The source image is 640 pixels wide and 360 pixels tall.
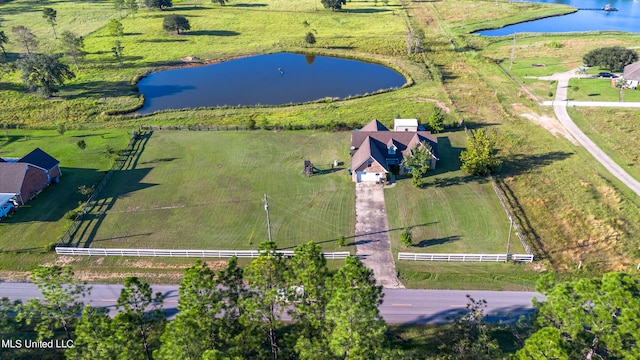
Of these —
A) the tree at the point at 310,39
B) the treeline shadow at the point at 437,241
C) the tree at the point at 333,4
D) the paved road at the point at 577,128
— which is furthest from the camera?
the tree at the point at 333,4

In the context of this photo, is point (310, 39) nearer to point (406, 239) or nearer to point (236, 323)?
point (406, 239)

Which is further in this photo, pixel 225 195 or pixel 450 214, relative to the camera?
pixel 225 195

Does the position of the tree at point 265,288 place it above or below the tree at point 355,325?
above

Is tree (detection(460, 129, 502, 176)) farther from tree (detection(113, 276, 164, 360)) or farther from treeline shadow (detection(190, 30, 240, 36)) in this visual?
treeline shadow (detection(190, 30, 240, 36))

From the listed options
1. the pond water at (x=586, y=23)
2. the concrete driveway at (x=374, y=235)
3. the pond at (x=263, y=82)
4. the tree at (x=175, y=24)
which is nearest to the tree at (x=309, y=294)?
the concrete driveway at (x=374, y=235)

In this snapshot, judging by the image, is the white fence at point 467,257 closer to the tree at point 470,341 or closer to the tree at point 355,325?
the tree at point 470,341

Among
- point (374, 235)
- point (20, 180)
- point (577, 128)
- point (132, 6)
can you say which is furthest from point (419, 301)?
point (132, 6)

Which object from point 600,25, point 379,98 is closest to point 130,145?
point 379,98

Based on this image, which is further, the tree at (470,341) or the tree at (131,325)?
the tree at (470,341)
